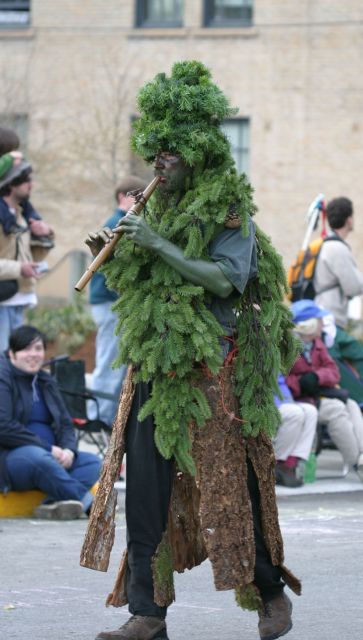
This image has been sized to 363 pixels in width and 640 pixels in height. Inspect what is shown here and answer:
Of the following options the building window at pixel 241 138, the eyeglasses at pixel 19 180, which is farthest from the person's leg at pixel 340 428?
the building window at pixel 241 138

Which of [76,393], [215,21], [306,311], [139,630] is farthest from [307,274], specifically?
[215,21]

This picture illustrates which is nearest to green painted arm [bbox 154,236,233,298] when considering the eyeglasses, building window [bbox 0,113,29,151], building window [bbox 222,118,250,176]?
the eyeglasses

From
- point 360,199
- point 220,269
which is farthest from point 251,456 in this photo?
point 360,199

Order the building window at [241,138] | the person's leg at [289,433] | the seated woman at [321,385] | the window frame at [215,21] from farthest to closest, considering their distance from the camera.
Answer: the building window at [241,138] < the window frame at [215,21] < the seated woman at [321,385] < the person's leg at [289,433]

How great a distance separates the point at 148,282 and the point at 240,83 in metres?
23.0

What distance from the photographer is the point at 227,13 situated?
28.8 m

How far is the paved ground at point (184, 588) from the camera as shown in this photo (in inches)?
245

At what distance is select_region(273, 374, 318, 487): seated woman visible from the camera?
35.4ft

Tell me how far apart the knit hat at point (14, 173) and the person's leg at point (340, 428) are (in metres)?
2.88

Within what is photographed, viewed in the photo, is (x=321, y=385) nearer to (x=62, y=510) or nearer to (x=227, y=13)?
(x=62, y=510)

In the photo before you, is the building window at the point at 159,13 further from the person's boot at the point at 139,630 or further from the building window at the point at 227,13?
the person's boot at the point at 139,630

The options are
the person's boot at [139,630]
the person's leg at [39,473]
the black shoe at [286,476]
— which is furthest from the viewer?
the black shoe at [286,476]

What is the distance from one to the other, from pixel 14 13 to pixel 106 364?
1940cm

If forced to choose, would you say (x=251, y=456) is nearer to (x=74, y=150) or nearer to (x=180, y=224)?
(x=180, y=224)
